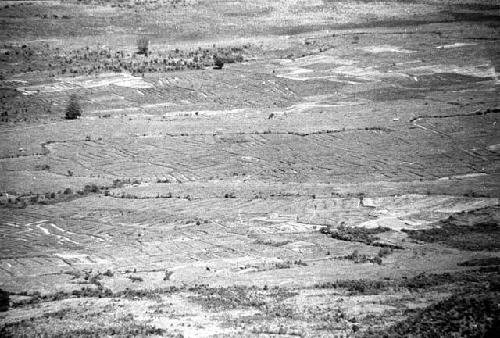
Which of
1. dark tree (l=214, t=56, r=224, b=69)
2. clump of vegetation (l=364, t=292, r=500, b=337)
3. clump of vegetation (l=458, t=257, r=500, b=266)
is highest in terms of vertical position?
dark tree (l=214, t=56, r=224, b=69)

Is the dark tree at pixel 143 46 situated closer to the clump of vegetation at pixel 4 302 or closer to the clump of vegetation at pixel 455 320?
the clump of vegetation at pixel 4 302

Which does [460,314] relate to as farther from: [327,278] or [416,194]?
[416,194]

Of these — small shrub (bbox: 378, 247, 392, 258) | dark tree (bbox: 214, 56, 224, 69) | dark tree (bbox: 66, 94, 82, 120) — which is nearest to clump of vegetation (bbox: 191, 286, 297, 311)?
small shrub (bbox: 378, 247, 392, 258)

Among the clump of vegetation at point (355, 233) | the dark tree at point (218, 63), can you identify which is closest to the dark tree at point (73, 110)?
the dark tree at point (218, 63)

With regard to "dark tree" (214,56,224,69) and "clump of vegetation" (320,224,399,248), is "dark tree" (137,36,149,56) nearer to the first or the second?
"dark tree" (214,56,224,69)

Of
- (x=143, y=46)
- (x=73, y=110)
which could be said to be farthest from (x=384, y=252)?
(x=143, y=46)

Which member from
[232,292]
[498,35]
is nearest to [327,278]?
[232,292]

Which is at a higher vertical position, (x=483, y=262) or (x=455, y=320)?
(x=455, y=320)

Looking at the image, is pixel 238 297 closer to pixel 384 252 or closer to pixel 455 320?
pixel 455 320
